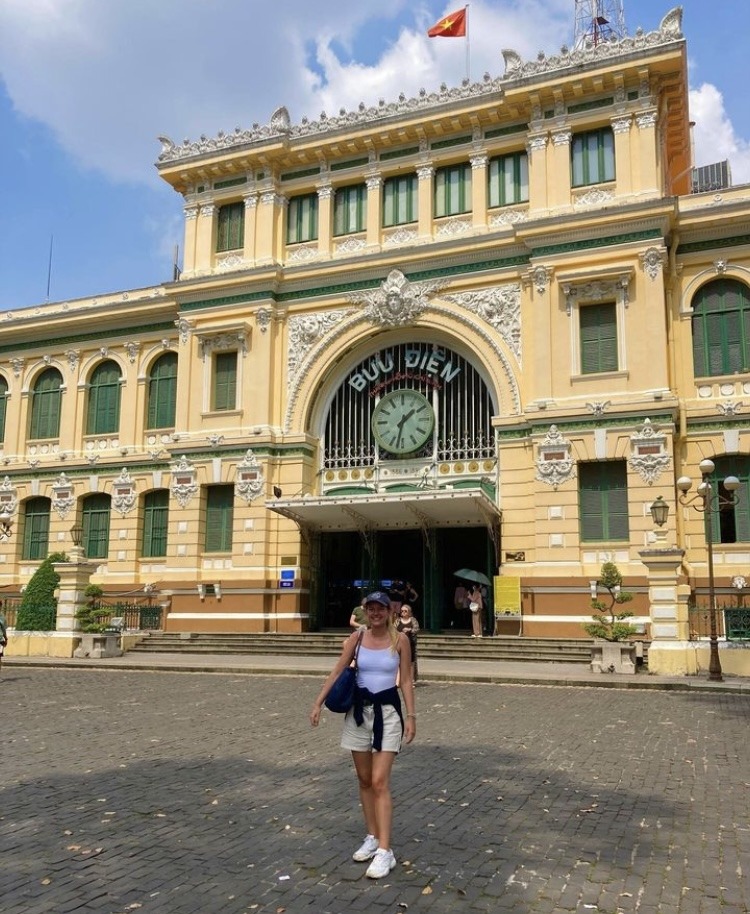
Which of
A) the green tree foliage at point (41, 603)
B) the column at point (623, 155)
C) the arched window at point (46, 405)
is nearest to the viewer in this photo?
the green tree foliage at point (41, 603)

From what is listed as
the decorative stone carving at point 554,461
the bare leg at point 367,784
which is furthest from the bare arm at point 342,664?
the decorative stone carving at point 554,461

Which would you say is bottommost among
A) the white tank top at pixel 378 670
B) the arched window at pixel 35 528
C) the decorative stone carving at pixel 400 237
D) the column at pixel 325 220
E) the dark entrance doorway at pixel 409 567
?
the white tank top at pixel 378 670

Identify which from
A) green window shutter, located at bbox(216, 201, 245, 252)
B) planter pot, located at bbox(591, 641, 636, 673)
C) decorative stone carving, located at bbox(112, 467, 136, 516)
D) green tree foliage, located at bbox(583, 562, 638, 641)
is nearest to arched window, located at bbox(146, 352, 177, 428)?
decorative stone carving, located at bbox(112, 467, 136, 516)

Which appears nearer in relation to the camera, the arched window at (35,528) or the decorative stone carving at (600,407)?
the decorative stone carving at (600,407)

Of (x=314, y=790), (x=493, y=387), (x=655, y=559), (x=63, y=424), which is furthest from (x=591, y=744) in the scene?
(x=63, y=424)

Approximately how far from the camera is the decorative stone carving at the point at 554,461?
24.6m

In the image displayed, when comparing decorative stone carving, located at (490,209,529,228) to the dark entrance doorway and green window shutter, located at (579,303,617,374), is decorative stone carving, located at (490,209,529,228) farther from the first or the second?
the dark entrance doorway

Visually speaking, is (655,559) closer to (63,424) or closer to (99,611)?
(99,611)

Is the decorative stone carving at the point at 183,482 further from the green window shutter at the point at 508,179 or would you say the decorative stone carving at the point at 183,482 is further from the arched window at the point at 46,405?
the green window shutter at the point at 508,179

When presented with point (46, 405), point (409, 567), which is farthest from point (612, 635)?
point (46, 405)

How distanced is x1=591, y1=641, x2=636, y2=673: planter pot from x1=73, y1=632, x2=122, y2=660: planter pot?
13291 millimetres

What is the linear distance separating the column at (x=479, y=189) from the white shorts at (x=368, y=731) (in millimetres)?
23697

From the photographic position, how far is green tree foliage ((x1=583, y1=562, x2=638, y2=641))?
788 inches

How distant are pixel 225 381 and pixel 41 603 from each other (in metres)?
9.60
